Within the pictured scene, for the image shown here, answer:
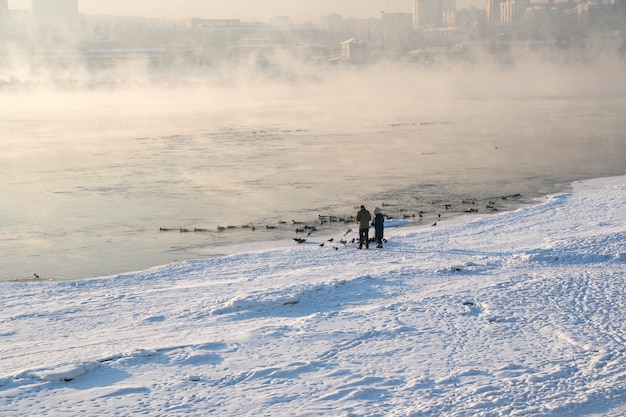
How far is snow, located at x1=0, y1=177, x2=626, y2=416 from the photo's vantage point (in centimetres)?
655

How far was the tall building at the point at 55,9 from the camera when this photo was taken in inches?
Result: 5094

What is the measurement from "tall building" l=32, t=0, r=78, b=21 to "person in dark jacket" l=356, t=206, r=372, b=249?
124m

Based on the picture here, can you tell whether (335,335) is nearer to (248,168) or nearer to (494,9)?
(248,168)

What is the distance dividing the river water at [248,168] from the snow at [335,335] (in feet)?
5.86

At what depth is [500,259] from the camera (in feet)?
34.5

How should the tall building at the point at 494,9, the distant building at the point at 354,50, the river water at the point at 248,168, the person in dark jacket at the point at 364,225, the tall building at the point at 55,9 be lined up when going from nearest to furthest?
the person in dark jacket at the point at 364,225, the river water at the point at 248,168, the distant building at the point at 354,50, the tall building at the point at 55,9, the tall building at the point at 494,9

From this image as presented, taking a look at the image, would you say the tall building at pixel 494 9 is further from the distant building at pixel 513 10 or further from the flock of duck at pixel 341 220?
the flock of duck at pixel 341 220

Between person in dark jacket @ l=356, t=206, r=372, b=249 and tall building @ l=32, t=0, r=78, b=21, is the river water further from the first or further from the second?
tall building @ l=32, t=0, r=78, b=21

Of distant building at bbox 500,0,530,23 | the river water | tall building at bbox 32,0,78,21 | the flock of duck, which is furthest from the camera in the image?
tall building at bbox 32,0,78,21

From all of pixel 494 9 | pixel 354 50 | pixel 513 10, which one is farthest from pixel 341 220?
pixel 494 9

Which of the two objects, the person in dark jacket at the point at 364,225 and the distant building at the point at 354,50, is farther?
the distant building at the point at 354,50

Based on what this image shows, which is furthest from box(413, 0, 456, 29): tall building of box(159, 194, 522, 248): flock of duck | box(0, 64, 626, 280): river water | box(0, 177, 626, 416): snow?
box(0, 177, 626, 416): snow

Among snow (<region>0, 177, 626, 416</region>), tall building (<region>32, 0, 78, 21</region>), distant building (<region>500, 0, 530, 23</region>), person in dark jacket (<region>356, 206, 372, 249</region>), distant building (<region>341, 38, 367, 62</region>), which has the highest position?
tall building (<region>32, 0, 78, 21</region>)

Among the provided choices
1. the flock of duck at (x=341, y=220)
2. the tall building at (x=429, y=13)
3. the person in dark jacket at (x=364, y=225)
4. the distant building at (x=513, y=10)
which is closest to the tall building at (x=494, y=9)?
the distant building at (x=513, y=10)
